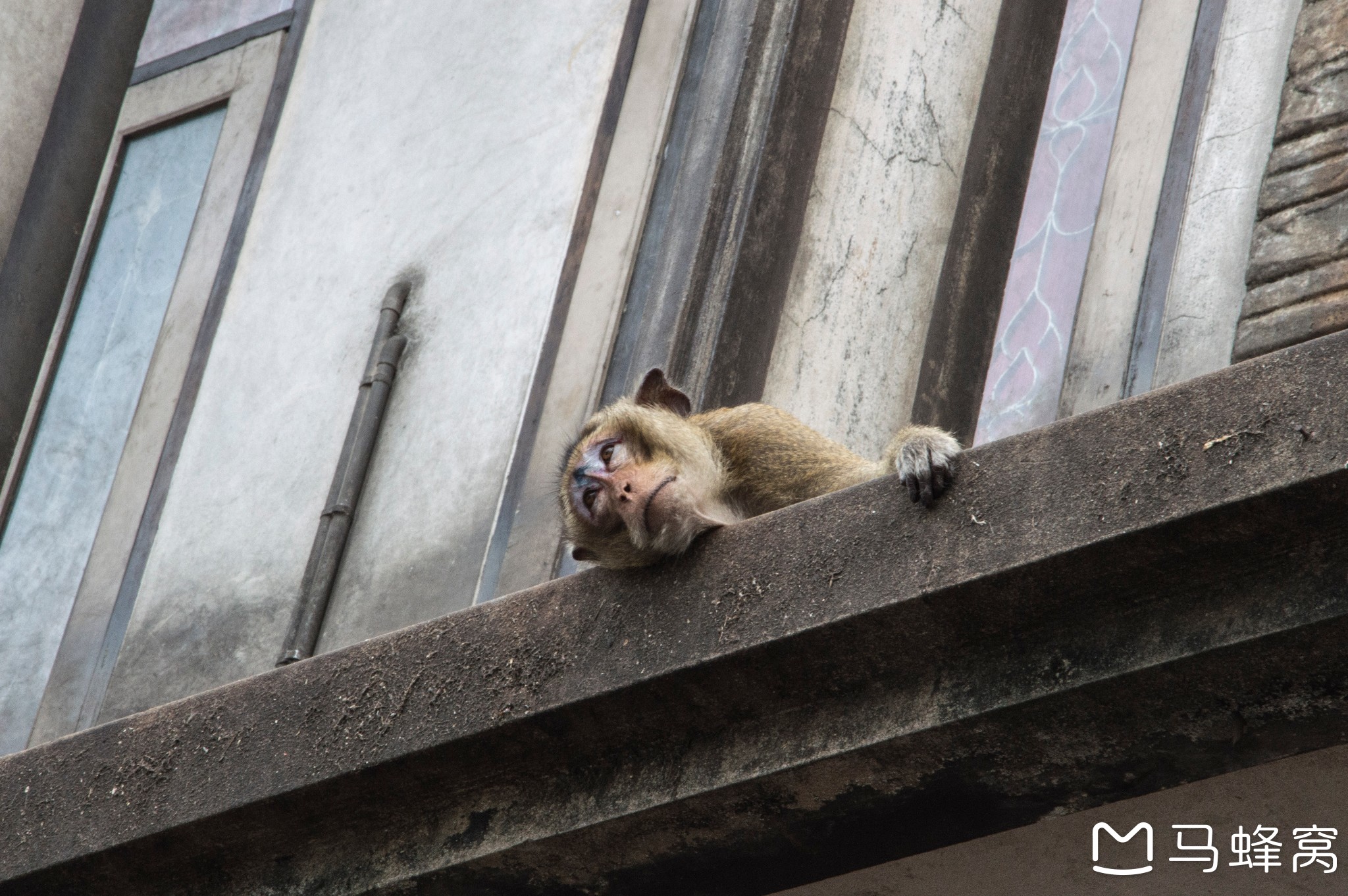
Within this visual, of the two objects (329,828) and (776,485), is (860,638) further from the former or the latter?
(329,828)

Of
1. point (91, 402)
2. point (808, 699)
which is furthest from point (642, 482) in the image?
point (91, 402)

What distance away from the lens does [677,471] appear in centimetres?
336

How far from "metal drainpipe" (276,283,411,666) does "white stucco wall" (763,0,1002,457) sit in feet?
3.39

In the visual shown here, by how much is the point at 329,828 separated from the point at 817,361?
5.98 ft

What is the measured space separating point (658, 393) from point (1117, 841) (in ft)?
4.53

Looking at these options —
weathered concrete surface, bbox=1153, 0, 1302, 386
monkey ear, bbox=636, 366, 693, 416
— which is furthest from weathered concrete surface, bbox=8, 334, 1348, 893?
weathered concrete surface, bbox=1153, 0, 1302, 386

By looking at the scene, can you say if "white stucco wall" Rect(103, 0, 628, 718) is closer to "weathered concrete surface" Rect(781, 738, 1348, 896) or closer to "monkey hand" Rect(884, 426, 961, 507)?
"weathered concrete surface" Rect(781, 738, 1348, 896)

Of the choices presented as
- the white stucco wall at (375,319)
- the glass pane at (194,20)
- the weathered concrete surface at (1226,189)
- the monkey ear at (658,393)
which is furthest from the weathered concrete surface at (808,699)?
Result: the glass pane at (194,20)

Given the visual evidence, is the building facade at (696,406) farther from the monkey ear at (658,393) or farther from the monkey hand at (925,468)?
the monkey ear at (658,393)

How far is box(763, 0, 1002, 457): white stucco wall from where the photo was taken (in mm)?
4527

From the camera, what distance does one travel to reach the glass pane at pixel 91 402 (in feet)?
16.5

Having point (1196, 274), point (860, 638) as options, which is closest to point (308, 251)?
point (1196, 274)

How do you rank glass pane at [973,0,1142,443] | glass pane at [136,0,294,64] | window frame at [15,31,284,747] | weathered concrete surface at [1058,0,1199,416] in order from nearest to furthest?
weathered concrete surface at [1058,0,1199,416] < glass pane at [973,0,1142,443] < window frame at [15,31,284,747] < glass pane at [136,0,294,64]

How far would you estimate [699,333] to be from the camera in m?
4.24
